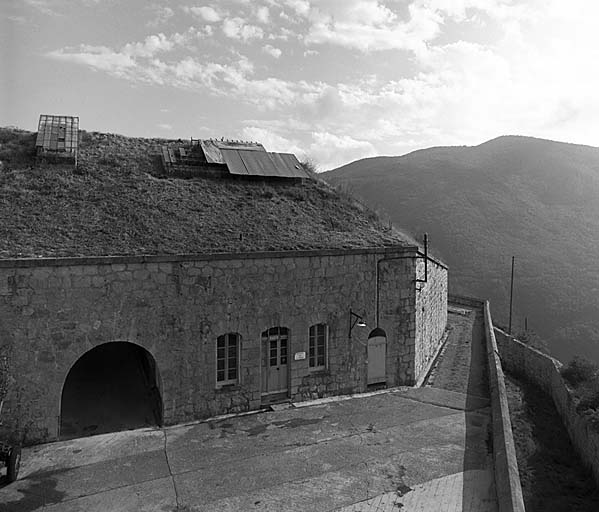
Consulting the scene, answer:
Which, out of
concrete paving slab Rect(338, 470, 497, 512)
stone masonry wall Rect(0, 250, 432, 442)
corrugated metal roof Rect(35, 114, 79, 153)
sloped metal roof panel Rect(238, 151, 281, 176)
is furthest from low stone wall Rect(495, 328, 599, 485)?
corrugated metal roof Rect(35, 114, 79, 153)

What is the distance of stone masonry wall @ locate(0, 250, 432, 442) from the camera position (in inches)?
422

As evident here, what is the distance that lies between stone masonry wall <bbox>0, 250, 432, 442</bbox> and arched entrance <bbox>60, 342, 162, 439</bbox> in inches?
46.2

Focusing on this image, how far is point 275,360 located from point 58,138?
36.1ft

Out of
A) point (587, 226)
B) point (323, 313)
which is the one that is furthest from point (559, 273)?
point (323, 313)

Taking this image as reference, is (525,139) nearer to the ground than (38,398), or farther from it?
farther from it

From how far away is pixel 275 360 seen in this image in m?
13.7

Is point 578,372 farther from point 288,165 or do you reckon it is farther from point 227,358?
point 227,358

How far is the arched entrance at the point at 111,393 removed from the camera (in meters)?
12.3

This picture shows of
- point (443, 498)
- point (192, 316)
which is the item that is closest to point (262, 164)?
point (192, 316)

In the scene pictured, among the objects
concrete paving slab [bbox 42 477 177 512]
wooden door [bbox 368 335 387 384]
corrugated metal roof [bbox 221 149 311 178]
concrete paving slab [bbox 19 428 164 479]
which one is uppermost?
corrugated metal roof [bbox 221 149 311 178]

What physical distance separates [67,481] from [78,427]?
2869 mm

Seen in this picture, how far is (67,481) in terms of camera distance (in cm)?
942

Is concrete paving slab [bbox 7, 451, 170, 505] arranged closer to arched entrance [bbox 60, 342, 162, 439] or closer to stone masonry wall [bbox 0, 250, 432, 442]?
stone masonry wall [bbox 0, 250, 432, 442]

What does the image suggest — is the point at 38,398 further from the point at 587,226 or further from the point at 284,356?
the point at 587,226
